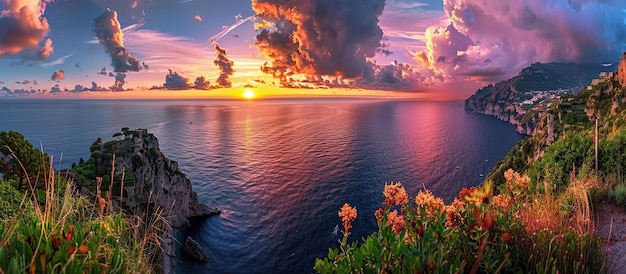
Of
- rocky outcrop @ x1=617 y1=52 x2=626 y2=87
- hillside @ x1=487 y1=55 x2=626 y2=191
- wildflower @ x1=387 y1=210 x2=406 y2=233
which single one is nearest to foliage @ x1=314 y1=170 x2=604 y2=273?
wildflower @ x1=387 y1=210 x2=406 y2=233

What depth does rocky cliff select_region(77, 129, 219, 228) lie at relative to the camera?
46.5 meters

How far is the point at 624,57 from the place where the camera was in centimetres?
7594

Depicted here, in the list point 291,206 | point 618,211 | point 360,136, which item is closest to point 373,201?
point 291,206

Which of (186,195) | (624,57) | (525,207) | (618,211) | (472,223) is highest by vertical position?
(624,57)

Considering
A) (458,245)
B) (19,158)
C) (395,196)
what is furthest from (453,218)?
(19,158)

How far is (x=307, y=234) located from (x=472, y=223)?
54969mm

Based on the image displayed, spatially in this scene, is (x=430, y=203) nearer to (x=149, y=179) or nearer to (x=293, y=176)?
(x=149, y=179)

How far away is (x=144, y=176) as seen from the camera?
53.4 meters

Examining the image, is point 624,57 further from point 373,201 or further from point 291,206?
point 291,206

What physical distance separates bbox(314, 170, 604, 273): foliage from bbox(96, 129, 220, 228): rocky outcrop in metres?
48.4

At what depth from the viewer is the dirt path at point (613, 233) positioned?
490cm

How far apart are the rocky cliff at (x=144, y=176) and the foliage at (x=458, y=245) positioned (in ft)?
153

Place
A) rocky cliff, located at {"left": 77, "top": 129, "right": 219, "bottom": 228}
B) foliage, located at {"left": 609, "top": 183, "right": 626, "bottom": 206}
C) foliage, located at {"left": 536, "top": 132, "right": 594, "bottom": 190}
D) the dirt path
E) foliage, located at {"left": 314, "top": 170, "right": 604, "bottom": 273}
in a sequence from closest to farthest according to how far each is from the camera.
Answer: foliage, located at {"left": 314, "top": 170, "right": 604, "bottom": 273}
the dirt path
foliage, located at {"left": 609, "top": 183, "right": 626, "bottom": 206}
foliage, located at {"left": 536, "top": 132, "right": 594, "bottom": 190}
rocky cliff, located at {"left": 77, "top": 129, "right": 219, "bottom": 228}

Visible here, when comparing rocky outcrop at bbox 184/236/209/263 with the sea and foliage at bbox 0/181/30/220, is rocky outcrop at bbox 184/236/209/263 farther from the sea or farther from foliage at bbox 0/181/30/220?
foliage at bbox 0/181/30/220
